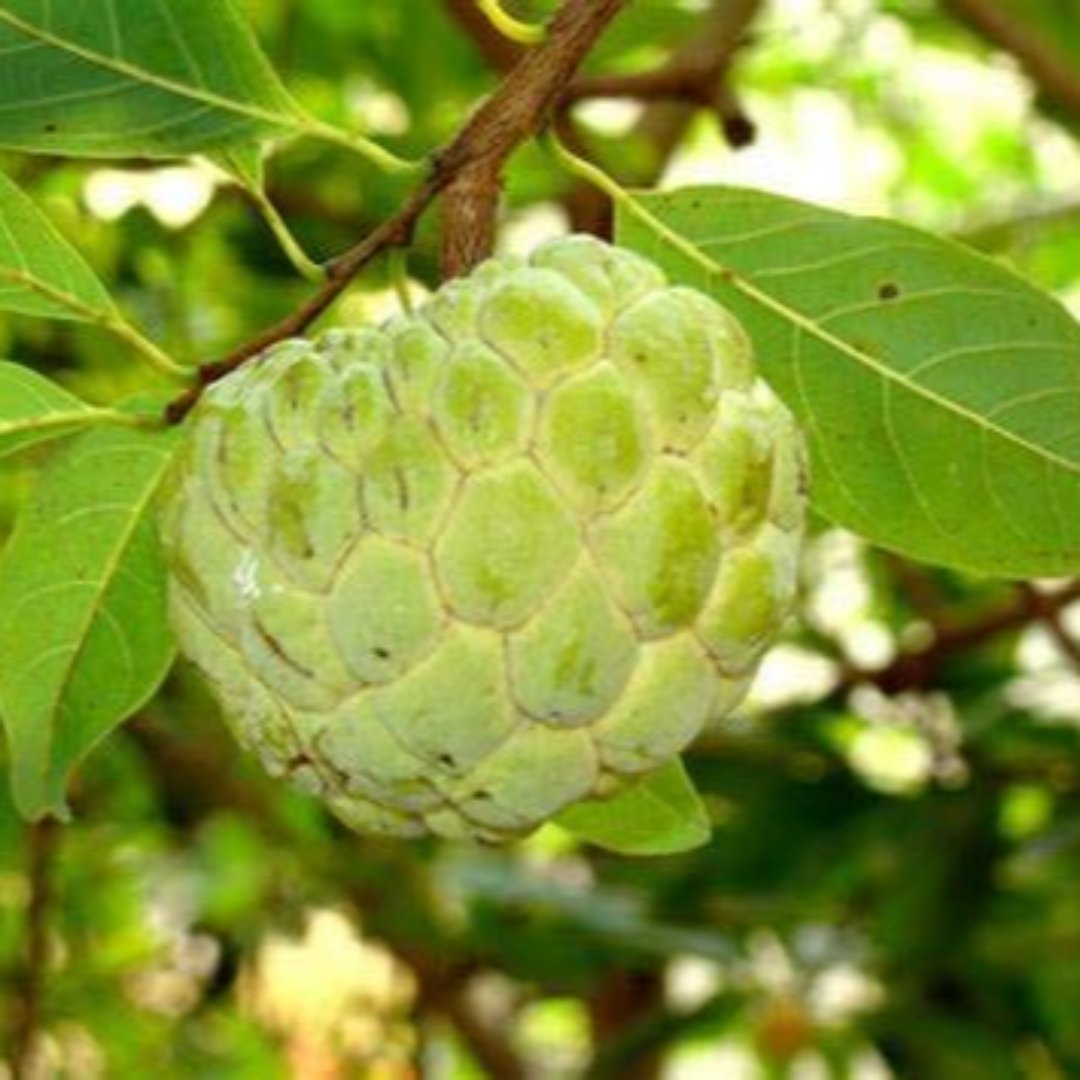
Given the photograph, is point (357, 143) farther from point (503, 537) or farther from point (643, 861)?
point (643, 861)

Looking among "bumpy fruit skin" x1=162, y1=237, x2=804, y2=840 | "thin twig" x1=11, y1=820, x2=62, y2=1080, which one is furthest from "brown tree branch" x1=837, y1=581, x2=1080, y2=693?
"bumpy fruit skin" x1=162, y1=237, x2=804, y2=840

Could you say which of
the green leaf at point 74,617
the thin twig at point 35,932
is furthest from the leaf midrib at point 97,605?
the thin twig at point 35,932

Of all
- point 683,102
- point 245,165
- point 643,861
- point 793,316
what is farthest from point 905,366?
point 643,861

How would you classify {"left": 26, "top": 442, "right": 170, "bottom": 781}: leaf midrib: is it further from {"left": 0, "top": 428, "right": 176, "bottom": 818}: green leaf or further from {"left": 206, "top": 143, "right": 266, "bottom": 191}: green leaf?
{"left": 206, "top": 143, "right": 266, "bottom": 191}: green leaf

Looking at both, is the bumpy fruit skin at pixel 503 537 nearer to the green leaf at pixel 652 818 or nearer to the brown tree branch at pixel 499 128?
the brown tree branch at pixel 499 128

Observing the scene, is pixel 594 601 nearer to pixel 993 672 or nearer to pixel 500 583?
pixel 500 583

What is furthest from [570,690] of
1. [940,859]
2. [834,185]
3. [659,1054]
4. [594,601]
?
[834,185]
